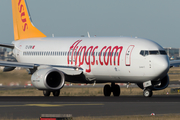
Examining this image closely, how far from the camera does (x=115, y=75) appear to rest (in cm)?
3359

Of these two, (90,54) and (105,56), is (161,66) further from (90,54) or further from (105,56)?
(90,54)

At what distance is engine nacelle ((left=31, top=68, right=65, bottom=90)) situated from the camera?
3397 cm

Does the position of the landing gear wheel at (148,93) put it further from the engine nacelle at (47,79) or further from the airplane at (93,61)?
the engine nacelle at (47,79)

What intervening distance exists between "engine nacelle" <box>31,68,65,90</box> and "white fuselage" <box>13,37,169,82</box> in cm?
224

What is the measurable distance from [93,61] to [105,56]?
4.62 feet

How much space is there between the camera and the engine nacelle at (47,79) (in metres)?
34.0

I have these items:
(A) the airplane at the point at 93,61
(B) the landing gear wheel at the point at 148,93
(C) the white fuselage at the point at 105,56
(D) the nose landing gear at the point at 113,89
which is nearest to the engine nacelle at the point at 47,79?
(A) the airplane at the point at 93,61

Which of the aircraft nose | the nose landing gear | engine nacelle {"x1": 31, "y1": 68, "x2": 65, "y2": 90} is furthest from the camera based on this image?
the nose landing gear

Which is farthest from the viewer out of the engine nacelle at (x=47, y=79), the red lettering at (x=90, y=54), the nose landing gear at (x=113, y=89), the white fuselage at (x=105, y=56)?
the nose landing gear at (x=113, y=89)

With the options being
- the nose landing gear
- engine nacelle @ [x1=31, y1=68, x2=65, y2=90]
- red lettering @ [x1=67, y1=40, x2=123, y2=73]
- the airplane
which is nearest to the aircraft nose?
the airplane

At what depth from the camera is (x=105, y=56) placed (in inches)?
1347

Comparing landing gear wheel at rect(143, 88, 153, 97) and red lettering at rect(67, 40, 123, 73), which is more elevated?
red lettering at rect(67, 40, 123, 73)

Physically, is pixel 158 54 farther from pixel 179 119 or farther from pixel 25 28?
pixel 25 28

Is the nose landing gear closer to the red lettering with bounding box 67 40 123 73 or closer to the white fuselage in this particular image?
the white fuselage
